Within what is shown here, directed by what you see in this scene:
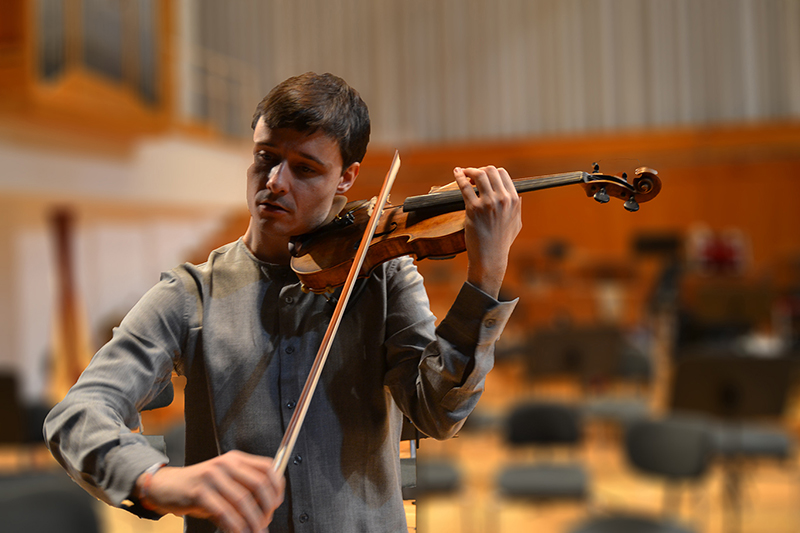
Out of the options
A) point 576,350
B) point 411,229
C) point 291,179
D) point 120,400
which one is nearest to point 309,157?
point 291,179

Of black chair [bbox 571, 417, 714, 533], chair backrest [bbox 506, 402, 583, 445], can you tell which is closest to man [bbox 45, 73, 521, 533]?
black chair [bbox 571, 417, 714, 533]

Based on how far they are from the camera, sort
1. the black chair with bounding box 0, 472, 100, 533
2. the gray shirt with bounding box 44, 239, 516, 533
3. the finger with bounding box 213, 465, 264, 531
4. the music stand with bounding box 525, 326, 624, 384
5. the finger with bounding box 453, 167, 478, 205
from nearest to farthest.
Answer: the finger with bounding box 213, 465, 264, 531, the finger with bounding box 453, 167, 478, 205, the gray shirt with bounding box 44, 239, 516, 533, the black chair with bounding box 0, 472, 100, 533, the music stand with bounding box 525, 326, 624, 384

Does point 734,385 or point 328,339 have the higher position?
point 328,339

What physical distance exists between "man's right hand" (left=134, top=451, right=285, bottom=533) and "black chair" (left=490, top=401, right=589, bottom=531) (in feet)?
12.3

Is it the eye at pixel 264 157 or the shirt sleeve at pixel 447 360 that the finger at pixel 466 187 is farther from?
the eye at pixel 264 157

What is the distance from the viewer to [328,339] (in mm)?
898

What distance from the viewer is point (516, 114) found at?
1114 centimetres

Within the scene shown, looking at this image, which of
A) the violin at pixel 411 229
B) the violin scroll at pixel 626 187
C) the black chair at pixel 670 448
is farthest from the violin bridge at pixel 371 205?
the black chair at pixel 670 448

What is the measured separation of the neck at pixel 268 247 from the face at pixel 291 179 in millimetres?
56

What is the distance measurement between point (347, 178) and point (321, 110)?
0.11 metres

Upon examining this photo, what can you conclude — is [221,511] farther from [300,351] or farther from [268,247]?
[268,247]

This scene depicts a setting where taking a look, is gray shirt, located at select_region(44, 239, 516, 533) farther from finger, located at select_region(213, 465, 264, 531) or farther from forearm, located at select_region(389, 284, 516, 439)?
finger, located at select_region(213, 465, 264, 531)

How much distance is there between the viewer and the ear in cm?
100

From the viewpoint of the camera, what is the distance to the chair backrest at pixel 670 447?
13.5 feet
